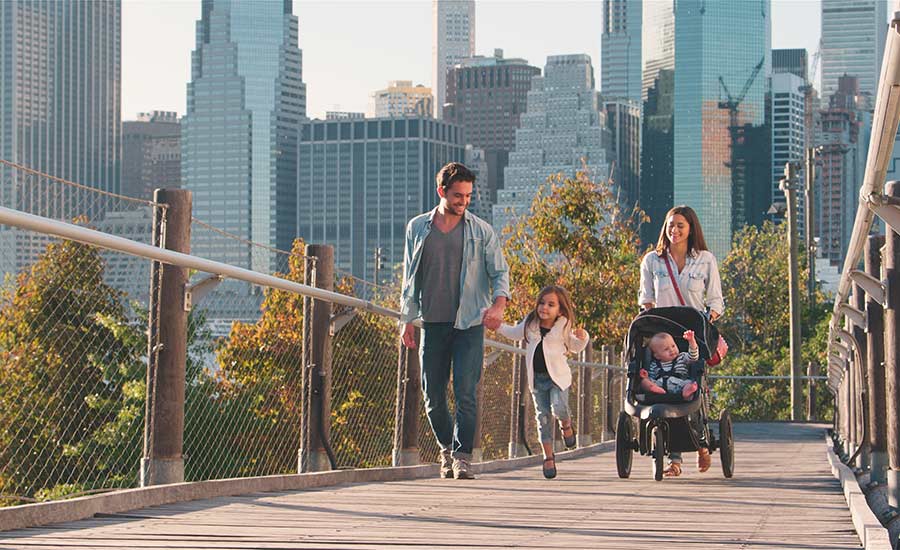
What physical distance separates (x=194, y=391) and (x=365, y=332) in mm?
1910

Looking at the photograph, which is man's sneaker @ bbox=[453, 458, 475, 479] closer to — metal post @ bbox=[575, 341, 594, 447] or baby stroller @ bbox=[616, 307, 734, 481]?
baby stroller @ bbox=[616, 307, 734, 481]

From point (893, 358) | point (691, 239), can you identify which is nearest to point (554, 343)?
point (691, 239)

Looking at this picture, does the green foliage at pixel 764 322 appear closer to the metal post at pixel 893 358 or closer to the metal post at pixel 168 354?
the metal post at pixel 893 358

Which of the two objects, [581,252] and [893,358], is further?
[581,252]

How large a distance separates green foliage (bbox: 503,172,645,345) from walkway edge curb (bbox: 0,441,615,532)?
75.9 feet

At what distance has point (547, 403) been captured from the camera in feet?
32.6

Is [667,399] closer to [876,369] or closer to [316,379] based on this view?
[876,369]

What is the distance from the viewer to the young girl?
9.74 m

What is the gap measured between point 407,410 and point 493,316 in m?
2.12

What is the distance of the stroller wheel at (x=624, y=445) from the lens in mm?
9477

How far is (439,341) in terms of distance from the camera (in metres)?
9.06

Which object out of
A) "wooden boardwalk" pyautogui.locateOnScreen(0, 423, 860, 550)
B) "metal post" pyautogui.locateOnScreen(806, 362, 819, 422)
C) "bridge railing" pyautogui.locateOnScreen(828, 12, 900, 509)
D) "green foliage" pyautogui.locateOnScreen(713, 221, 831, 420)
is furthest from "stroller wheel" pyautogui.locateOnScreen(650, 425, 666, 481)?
"green foliage" pyautogui.locateOnScreen(713, 221, 831, 420)

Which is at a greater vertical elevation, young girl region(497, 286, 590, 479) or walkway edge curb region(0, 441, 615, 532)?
young girl region(497, 286, 590, 479)

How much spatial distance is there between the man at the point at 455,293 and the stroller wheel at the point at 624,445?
35.3 inches
